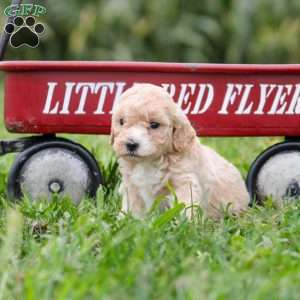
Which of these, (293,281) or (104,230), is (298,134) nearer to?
(104,230)

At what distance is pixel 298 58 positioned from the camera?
39.9 ft

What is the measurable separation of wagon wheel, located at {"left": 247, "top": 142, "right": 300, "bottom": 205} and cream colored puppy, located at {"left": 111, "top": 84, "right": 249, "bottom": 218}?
0.25m

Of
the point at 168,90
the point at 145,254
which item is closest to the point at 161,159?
the point at 168,90

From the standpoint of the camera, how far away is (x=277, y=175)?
4637 mm

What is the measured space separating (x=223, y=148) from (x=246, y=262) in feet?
10.2

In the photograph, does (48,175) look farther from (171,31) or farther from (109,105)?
(171,31)

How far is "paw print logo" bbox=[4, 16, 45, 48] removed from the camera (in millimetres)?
4742

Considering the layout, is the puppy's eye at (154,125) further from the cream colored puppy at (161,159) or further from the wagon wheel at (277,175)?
the wagon wheel at (277,175)

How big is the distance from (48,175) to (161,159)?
0.65 m

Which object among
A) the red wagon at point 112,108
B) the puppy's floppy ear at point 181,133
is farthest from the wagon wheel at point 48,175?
the puppy's floppy ear at point 181,133

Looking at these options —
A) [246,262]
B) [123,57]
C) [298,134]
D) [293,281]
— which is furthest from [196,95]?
[123,57]

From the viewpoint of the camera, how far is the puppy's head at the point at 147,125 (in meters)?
4.02

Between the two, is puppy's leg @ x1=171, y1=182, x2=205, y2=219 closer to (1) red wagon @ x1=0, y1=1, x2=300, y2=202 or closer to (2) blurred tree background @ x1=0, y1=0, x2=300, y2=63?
(1) red wagon @ x1=0, y1=1, x2=300, y2=202

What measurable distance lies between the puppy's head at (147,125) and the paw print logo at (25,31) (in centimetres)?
84
